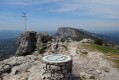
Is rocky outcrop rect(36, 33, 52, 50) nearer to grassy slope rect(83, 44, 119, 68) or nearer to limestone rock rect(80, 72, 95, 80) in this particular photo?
grassy slope rect(83, 44, 119, 68)

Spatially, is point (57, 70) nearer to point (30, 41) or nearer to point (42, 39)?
point (42, 39)

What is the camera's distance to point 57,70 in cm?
1888

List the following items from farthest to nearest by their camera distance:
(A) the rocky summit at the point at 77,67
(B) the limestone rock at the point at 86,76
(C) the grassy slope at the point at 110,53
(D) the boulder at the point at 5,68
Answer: (C) the grassy slope at the point at 110,53 < (D) the boulder at the point at 5,68 < (A) the rocky summit at the point at 77,67 < (B) the limestone rock at the point at 86,76

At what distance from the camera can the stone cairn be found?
18.8m

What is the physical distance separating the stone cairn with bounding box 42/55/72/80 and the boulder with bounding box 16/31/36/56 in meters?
26.6

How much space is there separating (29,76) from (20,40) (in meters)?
26.2

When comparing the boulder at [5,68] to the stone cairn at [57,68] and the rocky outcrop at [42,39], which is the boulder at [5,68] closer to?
the stone cairn at [57,68]

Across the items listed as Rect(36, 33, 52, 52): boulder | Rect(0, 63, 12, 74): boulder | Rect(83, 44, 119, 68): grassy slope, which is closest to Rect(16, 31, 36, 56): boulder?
Rect(36, 33, 52, 52): boulder

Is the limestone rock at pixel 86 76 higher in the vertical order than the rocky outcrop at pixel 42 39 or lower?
lower

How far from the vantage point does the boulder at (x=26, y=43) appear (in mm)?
45750

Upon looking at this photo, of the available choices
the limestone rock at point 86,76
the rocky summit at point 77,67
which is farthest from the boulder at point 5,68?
the limestone rock at point 86,76

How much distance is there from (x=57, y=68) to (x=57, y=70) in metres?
0.19

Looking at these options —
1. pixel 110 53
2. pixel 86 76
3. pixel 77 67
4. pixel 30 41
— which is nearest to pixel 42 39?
pixel 30 41

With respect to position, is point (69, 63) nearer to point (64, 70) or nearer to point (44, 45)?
point (64, 70)
